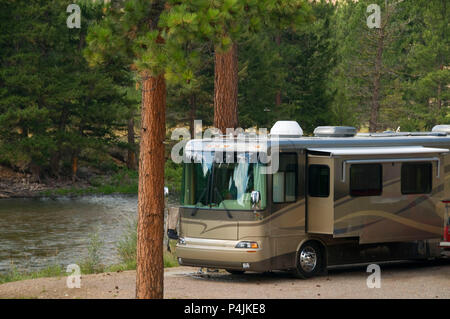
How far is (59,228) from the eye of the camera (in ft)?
110

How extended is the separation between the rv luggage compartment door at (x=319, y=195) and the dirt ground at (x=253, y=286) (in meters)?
1.00

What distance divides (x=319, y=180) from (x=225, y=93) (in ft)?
17.3

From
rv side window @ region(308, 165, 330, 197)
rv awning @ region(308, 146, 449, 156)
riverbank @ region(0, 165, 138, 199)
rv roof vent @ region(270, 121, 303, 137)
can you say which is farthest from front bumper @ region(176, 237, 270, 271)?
riverbank @ region(0, 165, 138, 199)

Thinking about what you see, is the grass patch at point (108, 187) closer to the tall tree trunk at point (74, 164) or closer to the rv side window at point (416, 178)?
the tall tree trunk at point (74, 164)

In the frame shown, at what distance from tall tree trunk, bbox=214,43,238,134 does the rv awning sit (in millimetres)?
4624

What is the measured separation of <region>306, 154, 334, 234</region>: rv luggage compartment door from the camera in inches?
626

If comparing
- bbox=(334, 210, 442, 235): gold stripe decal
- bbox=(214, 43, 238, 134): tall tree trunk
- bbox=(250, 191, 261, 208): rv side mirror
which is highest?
bbox=(214, 43, 238, 134): tall tree trunk

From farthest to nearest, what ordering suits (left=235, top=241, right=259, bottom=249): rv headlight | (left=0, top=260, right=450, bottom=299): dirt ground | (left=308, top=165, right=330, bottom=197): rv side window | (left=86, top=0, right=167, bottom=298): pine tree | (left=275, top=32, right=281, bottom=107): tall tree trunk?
(left=275, top=32, right=281, bottom=107): tall tree trunk, (left=308, top=165, right=330, bottom=197): rv side window, (left=235, top=241, right=259, bottom=249): rv headlight, (left=0, top=260, right=450, bottom=299): dirt ground, (left=86, top=0, right=167, bottom=298): pine tree

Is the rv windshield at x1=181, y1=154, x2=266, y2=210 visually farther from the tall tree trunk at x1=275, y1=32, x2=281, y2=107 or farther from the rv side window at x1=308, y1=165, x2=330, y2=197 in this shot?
the tall tree trunk at x1=275, y1=32, x2=281, y2=107

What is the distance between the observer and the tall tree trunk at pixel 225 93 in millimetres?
20688

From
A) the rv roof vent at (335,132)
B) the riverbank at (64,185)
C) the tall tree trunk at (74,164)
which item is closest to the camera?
the rv roof vent at (335,132)

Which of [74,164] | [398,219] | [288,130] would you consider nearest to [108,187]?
[74,164]

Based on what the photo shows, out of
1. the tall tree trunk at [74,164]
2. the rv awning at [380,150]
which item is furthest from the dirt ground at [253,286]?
the tall tree trunk at [74,164]

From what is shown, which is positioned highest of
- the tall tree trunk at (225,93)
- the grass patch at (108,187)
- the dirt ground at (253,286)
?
the tall tree trunk at (225,93)
